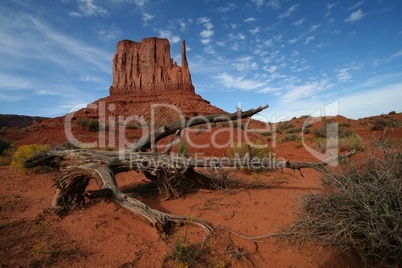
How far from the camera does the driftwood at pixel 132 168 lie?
10.9ft

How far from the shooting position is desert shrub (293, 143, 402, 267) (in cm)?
219

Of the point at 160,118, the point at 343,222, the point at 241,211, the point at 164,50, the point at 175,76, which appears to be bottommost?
the point at 241,211

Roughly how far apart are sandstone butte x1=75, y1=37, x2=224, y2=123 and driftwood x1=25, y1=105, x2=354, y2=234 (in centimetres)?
3302

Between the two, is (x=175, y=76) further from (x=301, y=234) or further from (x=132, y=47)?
(x=301, y=234)

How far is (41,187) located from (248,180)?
17.6 ft

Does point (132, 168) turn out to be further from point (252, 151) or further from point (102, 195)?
point (252, 151)

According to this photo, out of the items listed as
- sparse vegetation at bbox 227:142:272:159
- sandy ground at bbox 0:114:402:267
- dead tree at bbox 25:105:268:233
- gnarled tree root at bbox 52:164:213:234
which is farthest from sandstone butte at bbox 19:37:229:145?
gnarled tree root at bbox 52:164:213:234

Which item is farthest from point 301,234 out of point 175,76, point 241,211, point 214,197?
point 175,76

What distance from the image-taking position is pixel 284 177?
620cm

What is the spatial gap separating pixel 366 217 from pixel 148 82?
2035 inches

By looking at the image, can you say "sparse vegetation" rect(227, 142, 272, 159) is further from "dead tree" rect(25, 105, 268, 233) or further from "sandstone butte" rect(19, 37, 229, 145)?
"sandstone butte" rect(19, 37, 229, 145)

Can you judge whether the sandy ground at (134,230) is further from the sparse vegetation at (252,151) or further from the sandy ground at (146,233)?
the sparse vegetation at (252,151)

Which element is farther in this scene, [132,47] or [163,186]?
[132,47]

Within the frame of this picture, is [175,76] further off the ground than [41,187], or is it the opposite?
[175,76]
